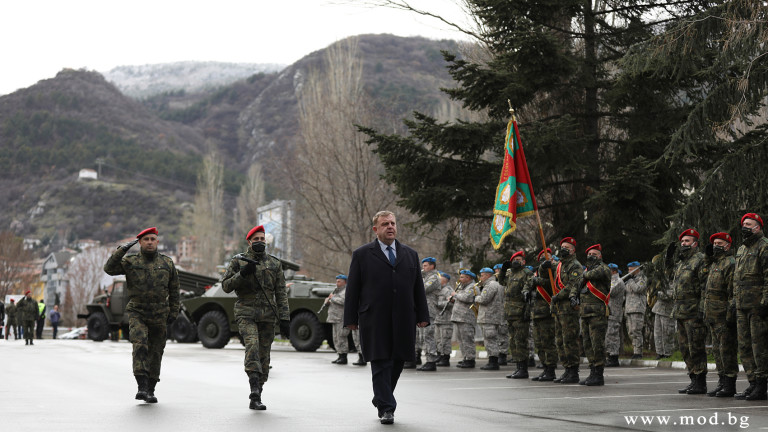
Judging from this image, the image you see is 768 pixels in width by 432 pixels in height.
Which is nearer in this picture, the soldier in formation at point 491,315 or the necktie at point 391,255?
the necktie at point 391,255

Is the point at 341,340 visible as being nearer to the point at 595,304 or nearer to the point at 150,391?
the point at 595,304

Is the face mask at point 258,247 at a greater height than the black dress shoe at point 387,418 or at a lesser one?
greater

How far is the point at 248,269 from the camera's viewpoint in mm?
10656

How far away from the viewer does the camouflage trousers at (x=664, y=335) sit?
19.2m

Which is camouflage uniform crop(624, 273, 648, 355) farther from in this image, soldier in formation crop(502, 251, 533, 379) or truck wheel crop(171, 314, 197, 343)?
truck wheel crop(171, 314, 197, 343)

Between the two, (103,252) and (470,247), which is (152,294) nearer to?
(470,247)

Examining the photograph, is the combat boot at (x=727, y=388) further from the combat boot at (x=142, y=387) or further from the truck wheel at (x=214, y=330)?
the truck wheel at (x=214, y=330)

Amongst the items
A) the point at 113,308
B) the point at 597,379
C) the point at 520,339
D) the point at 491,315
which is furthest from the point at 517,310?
the point at 113,308

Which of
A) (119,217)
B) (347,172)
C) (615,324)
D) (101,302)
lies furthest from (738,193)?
(119,217)

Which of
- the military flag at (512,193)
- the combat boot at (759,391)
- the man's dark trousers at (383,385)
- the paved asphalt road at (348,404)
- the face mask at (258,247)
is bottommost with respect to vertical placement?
the paved asphalt road at (348,404)

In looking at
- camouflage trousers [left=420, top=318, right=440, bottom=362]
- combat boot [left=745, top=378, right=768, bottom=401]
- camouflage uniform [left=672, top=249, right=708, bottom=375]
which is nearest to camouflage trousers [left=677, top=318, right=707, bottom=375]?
camouflage uniform [left=672, top=249, right=708, bottom=375]

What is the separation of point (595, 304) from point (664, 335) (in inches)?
253

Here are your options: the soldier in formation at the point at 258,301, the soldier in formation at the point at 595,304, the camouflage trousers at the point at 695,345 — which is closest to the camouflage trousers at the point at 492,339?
the soldier in formation at the point at 595,304

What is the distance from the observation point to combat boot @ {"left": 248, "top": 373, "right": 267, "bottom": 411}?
400 inches
